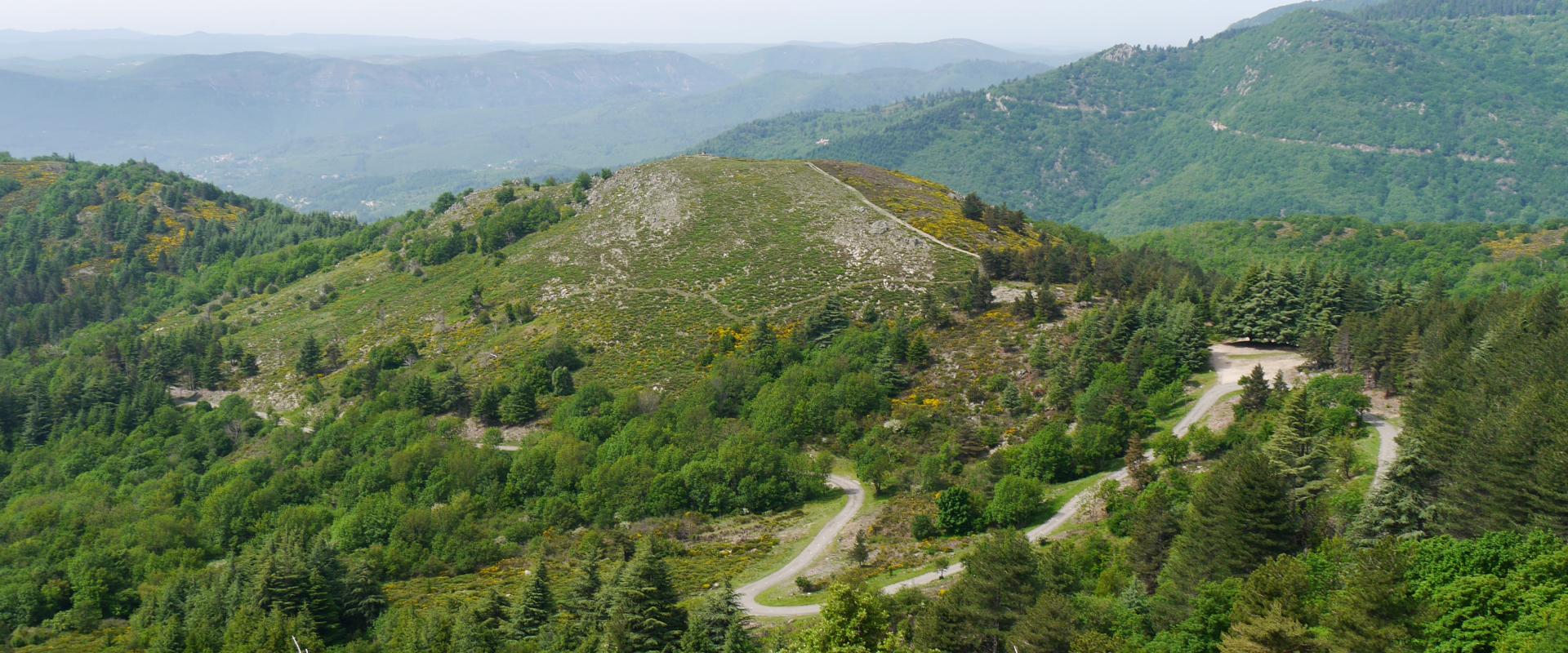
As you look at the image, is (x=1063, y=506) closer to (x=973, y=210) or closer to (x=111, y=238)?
(x=973, y=210)

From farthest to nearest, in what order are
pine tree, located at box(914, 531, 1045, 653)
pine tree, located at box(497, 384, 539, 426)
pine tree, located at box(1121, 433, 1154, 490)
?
Answer: 1. pine tree, located at box(497, 384, 539, 426)
2. pine tree, located at box(1121, 433, 1154, 490)
3. pine tree, located at box(914, 531, 1045, 653)

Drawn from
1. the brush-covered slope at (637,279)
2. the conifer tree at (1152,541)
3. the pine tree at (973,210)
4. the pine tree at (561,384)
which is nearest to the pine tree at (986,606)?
the conifer tree at (1152,541)

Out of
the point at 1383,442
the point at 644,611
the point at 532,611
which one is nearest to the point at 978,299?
the point at 1383,442

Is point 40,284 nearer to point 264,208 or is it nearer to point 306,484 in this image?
point 264,208

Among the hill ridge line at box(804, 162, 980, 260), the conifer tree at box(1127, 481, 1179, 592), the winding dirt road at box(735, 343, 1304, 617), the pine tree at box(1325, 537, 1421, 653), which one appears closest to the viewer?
the pine tree at box(1325, 537, 1421, 653)

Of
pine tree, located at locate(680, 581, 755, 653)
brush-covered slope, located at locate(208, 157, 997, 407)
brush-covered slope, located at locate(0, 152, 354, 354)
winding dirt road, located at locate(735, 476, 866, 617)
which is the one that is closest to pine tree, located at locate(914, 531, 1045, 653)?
winding dirt road, located at locate(735, 476, 866, 617)

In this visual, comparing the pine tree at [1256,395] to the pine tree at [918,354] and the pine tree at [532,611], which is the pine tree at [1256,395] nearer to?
the pine tree at [918,354]

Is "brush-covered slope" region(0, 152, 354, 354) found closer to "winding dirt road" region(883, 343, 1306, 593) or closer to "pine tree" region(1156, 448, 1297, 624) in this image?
"winding dirt road" region(883, 343, 1306, 593)

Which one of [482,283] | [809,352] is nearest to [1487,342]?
[809,352]
